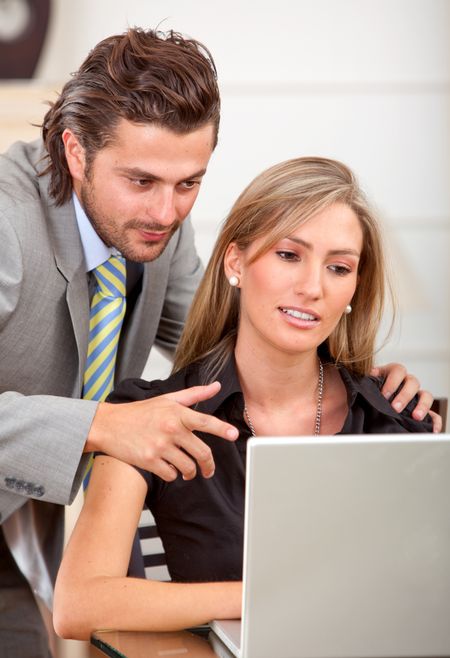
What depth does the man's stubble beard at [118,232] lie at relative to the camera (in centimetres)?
199

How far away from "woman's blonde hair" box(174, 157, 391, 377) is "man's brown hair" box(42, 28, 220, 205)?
217 millimetres

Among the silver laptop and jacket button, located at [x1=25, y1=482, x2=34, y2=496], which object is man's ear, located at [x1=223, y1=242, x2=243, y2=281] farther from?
the silver laptop

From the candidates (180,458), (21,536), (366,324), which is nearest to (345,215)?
(366,324)

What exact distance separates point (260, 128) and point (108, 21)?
88 centimetres

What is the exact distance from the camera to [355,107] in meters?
4.94

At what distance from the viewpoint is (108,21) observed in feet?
15.2

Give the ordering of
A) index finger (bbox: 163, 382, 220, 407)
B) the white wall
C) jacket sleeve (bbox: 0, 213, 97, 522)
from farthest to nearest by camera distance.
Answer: the white wall, jacket sleeve (bbox: 0, 213, 97, 522), index finger (bbox: 163, 382, 220, 407)

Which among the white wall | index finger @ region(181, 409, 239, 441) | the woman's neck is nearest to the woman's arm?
index finger @ region(181, 409, 239, 441)

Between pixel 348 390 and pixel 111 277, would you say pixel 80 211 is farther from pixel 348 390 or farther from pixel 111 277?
pixel 348 390

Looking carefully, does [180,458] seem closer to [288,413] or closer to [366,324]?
[288,413]

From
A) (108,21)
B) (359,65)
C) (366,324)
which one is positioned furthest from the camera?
(359,65)

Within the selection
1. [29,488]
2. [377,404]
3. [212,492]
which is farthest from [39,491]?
[377,404]

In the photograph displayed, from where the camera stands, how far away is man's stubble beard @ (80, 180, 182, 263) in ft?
6.52

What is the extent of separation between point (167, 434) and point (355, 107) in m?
3.75
